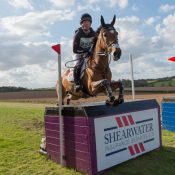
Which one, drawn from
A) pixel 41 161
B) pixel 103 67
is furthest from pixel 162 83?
pixel 41 161

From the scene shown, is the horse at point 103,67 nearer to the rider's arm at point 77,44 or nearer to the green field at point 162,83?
the rider's arm at point 77,44

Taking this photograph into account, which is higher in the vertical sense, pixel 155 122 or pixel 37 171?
pixel 155 122

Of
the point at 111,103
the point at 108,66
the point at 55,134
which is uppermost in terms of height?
the point at 108,66

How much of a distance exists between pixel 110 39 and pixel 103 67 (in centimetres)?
67

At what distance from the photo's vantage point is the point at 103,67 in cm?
589

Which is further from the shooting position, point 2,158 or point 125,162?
point 2,158

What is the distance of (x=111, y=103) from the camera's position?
217 inches

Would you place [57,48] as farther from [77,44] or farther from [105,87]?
[105,87]

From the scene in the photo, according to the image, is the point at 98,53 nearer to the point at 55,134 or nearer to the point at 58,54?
the point at 58,54

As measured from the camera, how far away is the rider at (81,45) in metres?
6.31

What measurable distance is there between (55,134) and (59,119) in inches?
15.7

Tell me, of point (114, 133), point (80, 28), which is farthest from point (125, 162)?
point (80, 28)

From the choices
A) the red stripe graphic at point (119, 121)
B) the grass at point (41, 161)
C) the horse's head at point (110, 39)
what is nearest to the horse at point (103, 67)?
the horse's head at point (110, 39)

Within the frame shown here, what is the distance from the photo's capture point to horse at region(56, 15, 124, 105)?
5.40 meters
